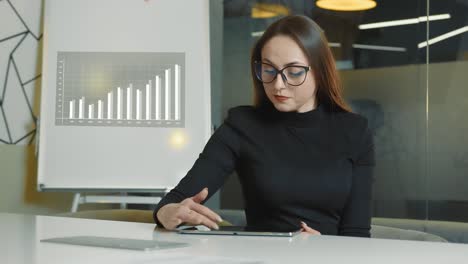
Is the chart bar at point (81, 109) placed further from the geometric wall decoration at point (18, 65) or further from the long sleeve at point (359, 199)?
the long sleeve at point (359, 199)

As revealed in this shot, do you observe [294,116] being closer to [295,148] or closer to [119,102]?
[295,148]

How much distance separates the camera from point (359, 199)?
1.94m

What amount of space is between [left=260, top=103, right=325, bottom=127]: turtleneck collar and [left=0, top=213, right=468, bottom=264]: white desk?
65cm

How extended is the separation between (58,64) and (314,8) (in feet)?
5.73

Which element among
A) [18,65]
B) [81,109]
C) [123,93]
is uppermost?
[18,65]

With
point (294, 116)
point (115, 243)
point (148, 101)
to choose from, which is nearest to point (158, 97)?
point (148, 101)

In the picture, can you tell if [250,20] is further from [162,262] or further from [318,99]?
[162,262]

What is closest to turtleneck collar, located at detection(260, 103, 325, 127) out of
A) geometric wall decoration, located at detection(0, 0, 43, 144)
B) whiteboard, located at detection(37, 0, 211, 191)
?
whiteboard, located at detection(37, 0, 211, 191)

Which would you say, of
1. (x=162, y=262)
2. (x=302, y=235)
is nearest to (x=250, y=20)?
(x=302, y=235)

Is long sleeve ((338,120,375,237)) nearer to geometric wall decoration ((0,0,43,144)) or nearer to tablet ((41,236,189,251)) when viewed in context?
tablet ((41,236,189,251))

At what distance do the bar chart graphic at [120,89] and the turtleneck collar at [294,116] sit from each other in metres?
2.66

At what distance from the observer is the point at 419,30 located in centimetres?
472

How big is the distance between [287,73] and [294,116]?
0.73 feet

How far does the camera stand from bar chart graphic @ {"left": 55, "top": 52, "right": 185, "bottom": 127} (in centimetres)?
471
